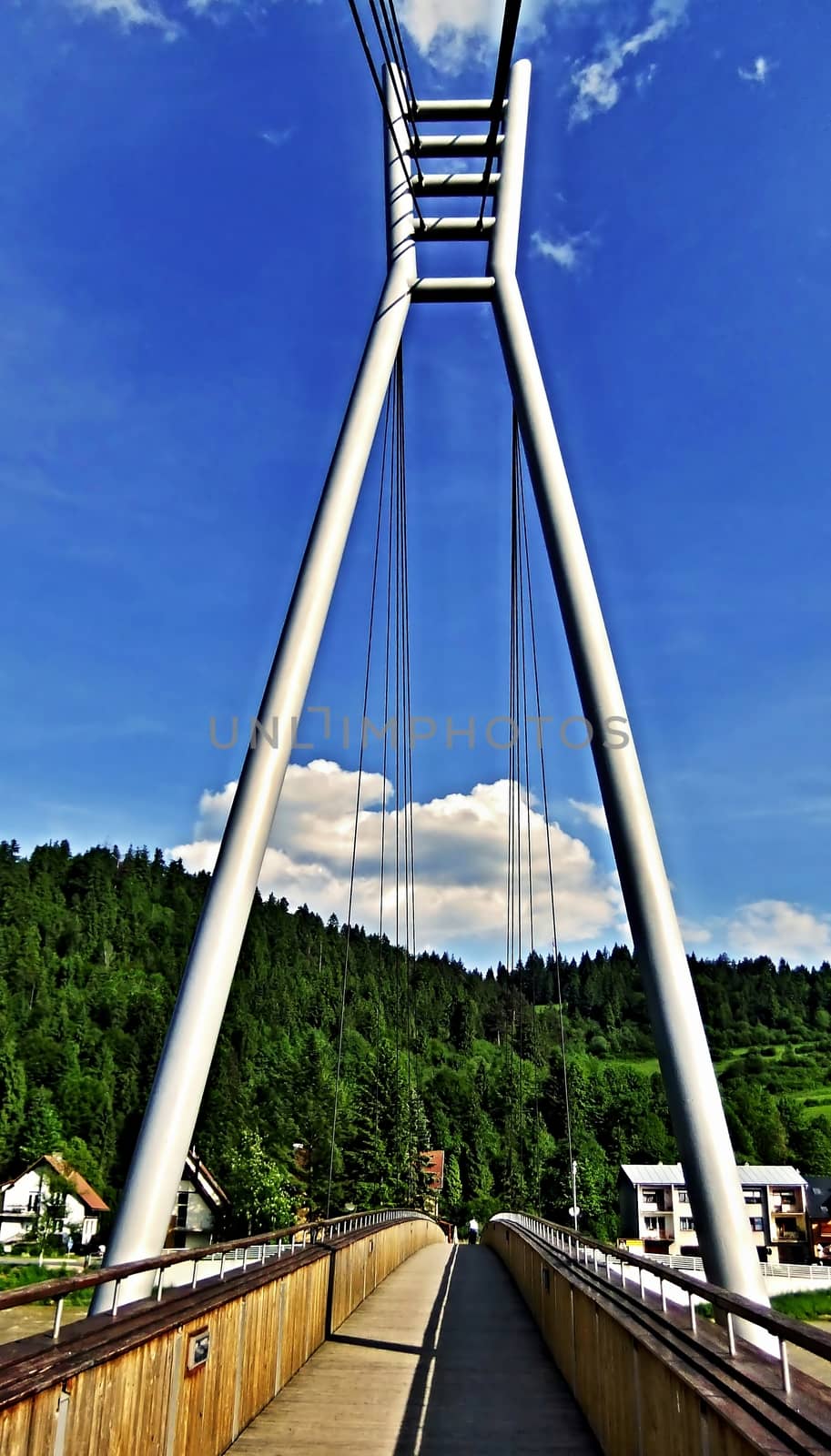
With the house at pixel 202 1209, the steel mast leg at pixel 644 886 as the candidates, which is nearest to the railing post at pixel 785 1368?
the steel mast leg at pixel 644 886

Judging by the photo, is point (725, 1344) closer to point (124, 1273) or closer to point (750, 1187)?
point (124, 1273)

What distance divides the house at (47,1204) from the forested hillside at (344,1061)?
6488 millimetres

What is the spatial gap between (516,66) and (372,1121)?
53.9 metres

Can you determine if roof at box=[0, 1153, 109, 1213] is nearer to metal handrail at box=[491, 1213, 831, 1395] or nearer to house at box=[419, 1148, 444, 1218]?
house at box=[419, 1148, 444, 1218]

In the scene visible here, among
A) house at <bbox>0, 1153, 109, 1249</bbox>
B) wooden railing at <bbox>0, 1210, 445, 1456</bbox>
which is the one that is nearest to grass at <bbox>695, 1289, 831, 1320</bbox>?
house at <bbox>0, 1153, 109, 1249</bbox>

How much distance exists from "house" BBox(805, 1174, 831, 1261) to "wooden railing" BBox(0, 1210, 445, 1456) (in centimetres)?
6811

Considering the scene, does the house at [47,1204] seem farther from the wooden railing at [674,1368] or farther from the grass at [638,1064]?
the grass at [638,1064]

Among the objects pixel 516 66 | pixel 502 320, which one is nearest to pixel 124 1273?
pixel 502 320

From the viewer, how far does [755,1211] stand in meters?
68.2

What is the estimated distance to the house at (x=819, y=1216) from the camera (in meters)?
65.6

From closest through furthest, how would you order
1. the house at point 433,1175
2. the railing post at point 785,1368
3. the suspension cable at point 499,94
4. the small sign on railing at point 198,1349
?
the railing post at point 785,1368 → the small sign on railing at point 198,1349 → the suspension cable at point 499,94 → the house at point 433,1175

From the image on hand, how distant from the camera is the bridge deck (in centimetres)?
603

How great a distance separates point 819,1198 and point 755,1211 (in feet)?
27.8

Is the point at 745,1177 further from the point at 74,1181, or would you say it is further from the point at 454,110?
A: the point at 454,110
